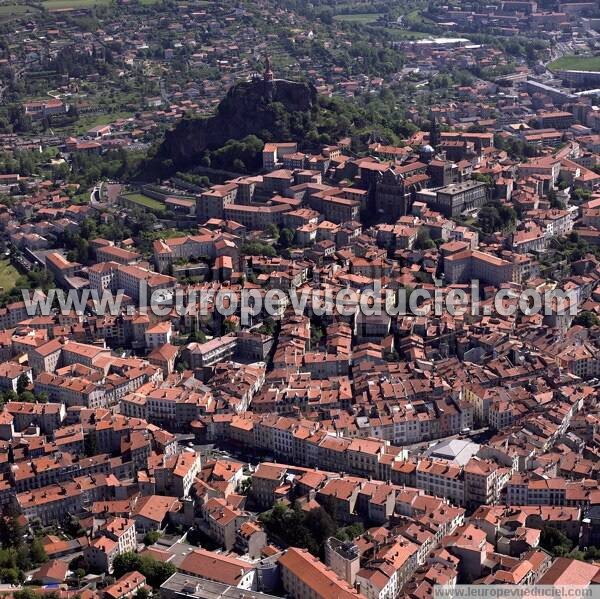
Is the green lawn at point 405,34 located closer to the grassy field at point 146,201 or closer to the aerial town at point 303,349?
the aerial town at point 303,349

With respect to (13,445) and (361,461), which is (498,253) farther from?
(13,445)

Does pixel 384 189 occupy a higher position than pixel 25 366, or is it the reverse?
pixel 384 189

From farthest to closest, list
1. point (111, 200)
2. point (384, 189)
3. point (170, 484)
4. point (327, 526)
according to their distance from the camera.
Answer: point (111, 200) → point (384, 189) → point (170, 484) → point (327, 526)

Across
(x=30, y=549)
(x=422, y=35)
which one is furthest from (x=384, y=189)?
(x=422, y=35)

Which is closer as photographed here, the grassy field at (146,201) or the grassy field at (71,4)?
the grassy field at (146,201)

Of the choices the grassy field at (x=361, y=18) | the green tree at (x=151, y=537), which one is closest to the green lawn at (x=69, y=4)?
the grassy field at (x=361, y=18)

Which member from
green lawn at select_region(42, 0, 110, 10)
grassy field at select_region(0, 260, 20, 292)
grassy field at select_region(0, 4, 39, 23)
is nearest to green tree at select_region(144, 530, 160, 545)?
grassy field at select_region(0, 260, 20, 292)

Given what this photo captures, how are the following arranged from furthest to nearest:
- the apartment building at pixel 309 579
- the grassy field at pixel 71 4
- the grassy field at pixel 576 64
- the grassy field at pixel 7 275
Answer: the grassy field at pixel 71 4 < the grassy field at pixel 576 64 < the grassy field at pixel 7 275 < the apartment building at pixel 309 579
